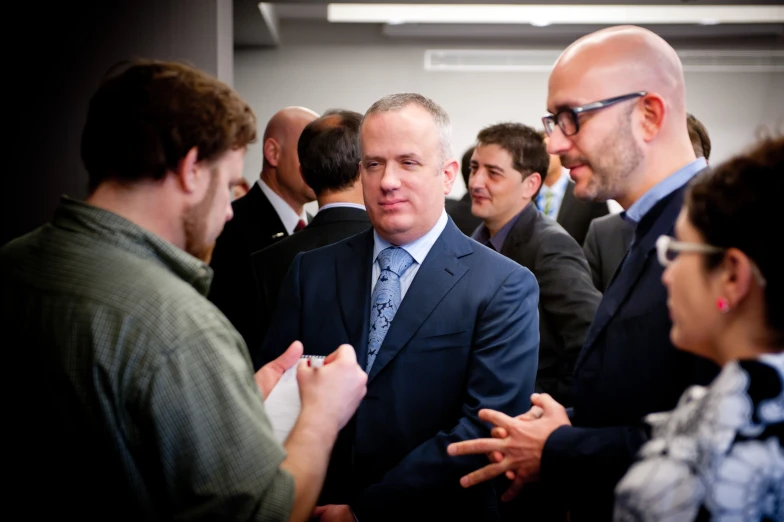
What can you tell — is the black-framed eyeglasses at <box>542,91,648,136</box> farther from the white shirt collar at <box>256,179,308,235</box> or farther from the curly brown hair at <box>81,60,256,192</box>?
the white shirt collar at <box>256,179,308,235</box>

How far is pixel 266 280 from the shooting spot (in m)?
2.64

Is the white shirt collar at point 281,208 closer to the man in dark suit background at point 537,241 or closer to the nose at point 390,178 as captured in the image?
the man in dark suit background at point 537,241

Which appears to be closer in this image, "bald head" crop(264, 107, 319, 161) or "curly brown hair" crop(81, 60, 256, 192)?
"curly brown hair" crop(81, 60, 256, 192)

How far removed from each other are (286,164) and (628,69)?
7.15 feet

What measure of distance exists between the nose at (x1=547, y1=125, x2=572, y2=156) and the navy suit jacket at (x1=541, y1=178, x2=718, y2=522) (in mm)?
267

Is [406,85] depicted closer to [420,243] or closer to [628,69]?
[420,243]

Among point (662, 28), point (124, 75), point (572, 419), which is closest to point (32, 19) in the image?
point (124, 75)

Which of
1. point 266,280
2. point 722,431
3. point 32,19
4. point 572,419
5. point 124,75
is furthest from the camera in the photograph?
point 32,19

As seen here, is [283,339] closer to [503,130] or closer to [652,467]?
[652,467]

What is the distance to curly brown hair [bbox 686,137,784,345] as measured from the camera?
3.60ft

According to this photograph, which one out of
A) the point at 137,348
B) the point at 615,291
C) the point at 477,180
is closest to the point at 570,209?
the point at 477,180

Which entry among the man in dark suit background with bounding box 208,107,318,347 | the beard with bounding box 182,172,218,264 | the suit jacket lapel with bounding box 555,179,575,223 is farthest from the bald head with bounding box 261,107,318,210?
the beard with bounding box 182,172,218,264

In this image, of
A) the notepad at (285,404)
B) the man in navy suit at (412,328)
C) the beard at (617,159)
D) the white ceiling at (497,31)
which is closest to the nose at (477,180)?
the man in navy suit at (412,328)

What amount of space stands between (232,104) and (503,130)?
7.97 feet
